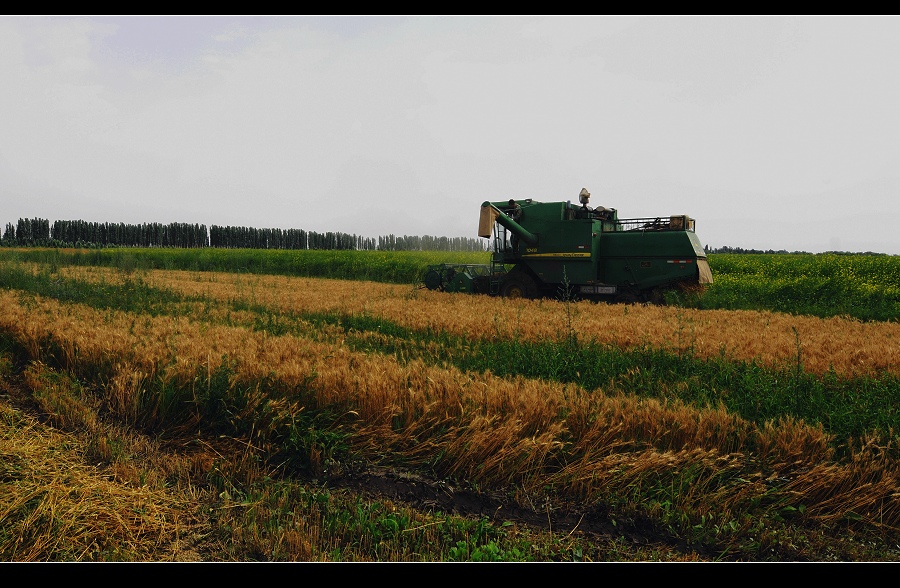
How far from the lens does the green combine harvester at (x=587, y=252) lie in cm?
1468

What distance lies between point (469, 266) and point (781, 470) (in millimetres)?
14459

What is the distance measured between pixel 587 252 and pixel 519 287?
94.9 inches

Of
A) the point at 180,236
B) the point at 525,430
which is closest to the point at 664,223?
the point at 525,430

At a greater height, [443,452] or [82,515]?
[443,452]

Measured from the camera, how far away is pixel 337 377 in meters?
5.48

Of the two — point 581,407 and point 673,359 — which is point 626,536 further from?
point 673,359

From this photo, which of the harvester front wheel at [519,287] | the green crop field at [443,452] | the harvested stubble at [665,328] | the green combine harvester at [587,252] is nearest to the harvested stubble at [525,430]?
the green crop field at [443,452]

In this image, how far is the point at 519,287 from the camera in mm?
16609

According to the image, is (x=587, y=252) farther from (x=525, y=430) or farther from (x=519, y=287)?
(x=525, y=430)

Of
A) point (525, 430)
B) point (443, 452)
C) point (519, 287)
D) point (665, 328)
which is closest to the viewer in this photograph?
point (443, 452)

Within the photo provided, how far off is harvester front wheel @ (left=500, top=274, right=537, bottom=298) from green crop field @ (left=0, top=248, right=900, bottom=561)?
8517 millimetres

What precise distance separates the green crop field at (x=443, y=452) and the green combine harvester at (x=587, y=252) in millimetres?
7043

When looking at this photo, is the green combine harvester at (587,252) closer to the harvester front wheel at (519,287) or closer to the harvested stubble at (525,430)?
the harvester front wheel at (519,287)

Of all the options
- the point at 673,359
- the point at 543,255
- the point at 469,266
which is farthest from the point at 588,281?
the point at 673,359
